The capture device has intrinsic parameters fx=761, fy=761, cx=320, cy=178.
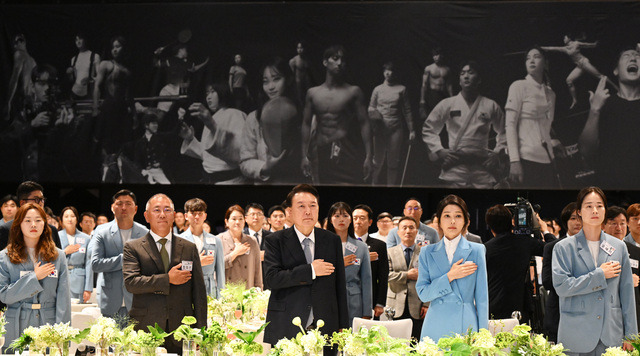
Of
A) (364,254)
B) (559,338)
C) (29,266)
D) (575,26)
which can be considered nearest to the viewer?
(559,338)

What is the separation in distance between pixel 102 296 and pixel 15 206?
152 cm

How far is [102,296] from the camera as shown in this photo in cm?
570

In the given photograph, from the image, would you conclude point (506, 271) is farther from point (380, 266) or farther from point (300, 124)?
point (300, 124)

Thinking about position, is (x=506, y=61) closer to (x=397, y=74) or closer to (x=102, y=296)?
(x=397, y=74)

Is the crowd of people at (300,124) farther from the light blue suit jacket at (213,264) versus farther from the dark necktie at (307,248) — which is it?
the dark necktie at (307,248)

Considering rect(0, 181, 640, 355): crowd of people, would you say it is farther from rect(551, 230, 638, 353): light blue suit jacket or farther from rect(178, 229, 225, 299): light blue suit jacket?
rect(178, 229, 225, 299): light blue suit jacket

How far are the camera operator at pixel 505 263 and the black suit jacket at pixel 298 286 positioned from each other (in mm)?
2145

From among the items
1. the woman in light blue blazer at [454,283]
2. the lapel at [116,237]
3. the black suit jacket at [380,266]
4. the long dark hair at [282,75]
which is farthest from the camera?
the long dark hair at [282,75]

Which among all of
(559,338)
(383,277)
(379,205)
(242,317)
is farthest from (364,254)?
(379,205)

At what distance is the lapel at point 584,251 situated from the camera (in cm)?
434

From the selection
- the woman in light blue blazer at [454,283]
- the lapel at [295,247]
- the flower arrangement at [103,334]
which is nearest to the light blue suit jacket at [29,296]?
the flower arrangement at [103,334]

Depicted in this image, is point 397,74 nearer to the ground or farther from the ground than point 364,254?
farther from the ground

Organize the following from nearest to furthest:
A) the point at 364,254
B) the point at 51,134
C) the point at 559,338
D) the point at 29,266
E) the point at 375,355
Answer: the point at 375,355 < the point at 559,338 < the point at 29,266 < the point at 364,254 < the point at 51,134

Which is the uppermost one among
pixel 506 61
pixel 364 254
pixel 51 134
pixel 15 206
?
pixel 506 61
